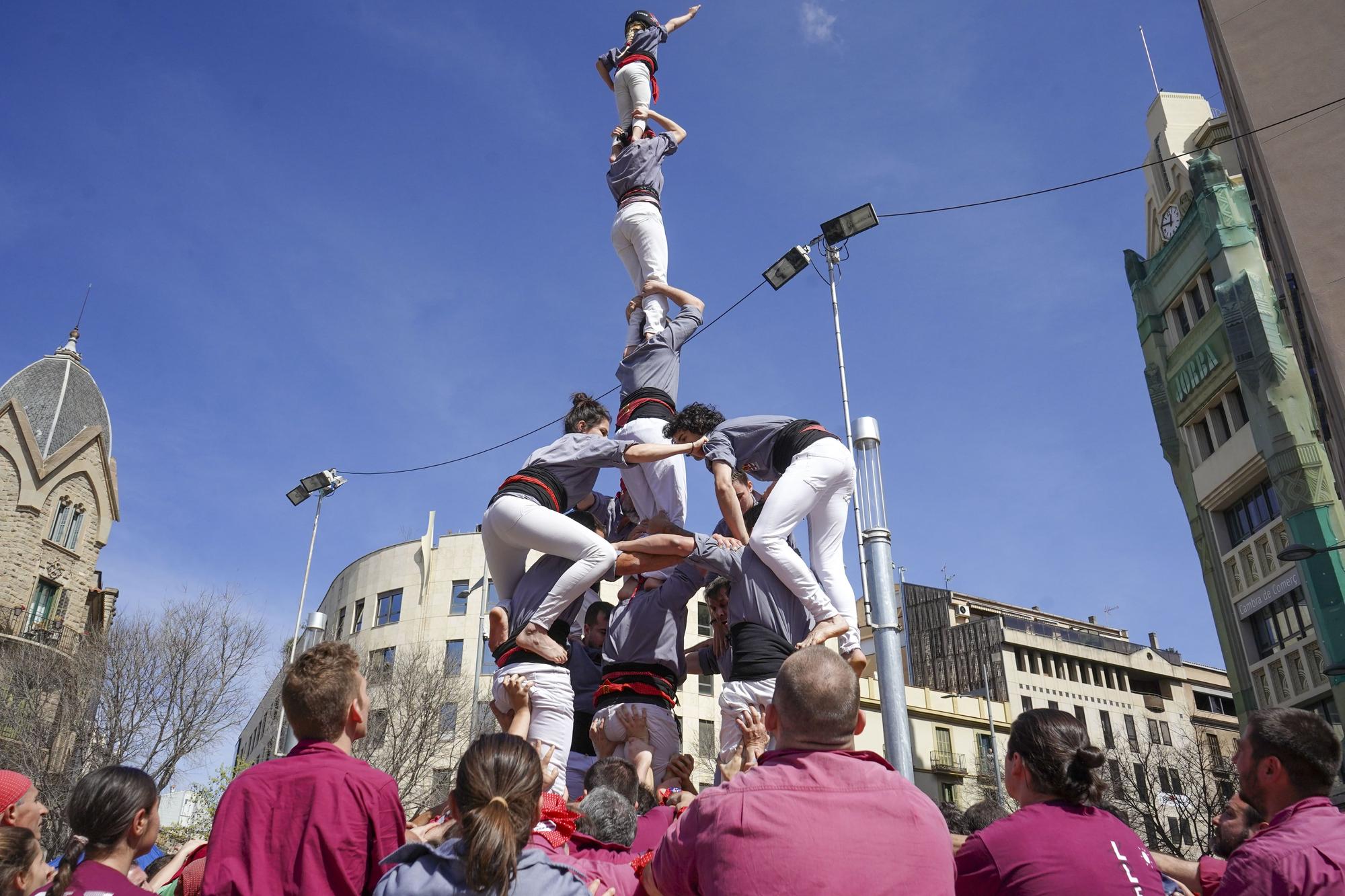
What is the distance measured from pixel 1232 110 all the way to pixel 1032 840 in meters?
24.3

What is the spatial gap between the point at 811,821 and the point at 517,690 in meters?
4.19

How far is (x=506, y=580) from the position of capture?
7727 mm

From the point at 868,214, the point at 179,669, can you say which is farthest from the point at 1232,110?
the point at 179,669

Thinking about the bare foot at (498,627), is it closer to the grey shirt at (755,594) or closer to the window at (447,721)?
the grey shirt at (755,594)

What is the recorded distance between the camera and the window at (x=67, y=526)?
4281 cm

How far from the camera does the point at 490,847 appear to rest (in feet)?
9.71

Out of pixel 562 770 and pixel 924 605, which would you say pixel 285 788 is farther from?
pixel 924 605

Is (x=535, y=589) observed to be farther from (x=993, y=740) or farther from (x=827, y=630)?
(x=993, y=740)

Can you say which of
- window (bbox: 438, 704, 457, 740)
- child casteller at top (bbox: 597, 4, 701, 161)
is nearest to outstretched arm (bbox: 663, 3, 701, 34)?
child casteller at top (bbox: 597, 4, 701, 161)

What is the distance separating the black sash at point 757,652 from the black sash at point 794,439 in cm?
133

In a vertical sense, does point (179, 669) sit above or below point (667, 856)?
above

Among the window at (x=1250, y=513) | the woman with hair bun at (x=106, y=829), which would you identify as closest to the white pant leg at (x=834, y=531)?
the woman with hair bun at (x=106, y=829)

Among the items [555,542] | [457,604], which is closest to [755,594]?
[555,542]

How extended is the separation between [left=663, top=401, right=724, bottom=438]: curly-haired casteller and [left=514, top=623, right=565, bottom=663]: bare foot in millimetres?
1864
